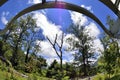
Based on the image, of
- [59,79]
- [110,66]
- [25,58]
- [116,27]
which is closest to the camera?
[116,27]

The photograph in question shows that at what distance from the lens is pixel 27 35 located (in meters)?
40.3

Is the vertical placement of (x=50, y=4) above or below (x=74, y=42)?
below

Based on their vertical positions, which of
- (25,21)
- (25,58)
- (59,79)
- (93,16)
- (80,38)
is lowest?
(59,79)

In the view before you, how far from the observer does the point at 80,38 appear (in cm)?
4059

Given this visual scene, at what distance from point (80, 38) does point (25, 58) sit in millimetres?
8024

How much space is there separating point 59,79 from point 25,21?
101ft

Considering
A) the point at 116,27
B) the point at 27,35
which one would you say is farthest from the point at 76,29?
the point at 116,27

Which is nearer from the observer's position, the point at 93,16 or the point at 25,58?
the point at 93,16

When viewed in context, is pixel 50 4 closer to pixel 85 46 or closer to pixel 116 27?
pixel 116 27

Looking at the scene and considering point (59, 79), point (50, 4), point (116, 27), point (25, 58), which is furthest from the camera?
point (25, 58)

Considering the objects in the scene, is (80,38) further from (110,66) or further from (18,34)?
(110,66)

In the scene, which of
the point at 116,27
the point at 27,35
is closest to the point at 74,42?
the point at 27,35

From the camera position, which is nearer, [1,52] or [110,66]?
[110,66]

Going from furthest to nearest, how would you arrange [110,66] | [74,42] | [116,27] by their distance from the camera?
1. [74,42]
2. [110,66]
3. [116,27]
